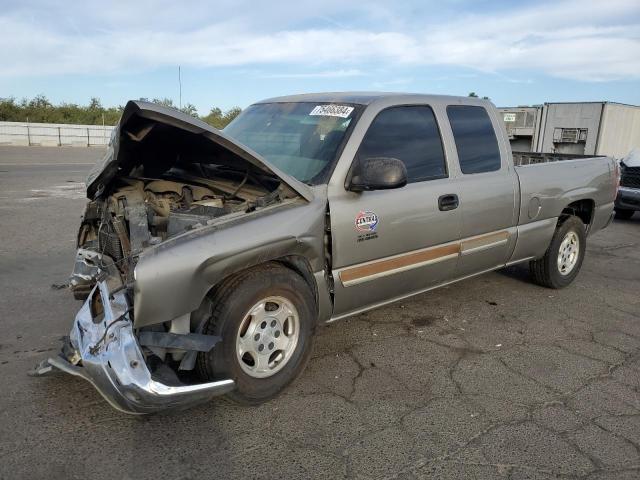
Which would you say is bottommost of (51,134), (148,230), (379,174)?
(51,134)

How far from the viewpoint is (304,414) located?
312 centimetres

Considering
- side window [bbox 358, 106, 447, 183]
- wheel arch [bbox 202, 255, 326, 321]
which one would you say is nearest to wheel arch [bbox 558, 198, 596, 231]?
side window [bbox 358, 106, 447, 183]

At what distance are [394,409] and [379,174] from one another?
4.65ft

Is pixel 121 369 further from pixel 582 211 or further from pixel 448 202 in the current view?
pixel 582 211

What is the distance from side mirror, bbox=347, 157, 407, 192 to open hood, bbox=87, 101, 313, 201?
342mm

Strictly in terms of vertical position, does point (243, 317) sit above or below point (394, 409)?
above

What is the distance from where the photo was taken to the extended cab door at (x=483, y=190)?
4.29 meters

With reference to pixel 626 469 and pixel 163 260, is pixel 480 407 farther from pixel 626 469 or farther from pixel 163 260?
pixel 163 260

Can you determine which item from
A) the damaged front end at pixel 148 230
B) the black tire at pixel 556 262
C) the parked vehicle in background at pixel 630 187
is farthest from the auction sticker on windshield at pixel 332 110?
the parked vehicle in background at pixel 630 187

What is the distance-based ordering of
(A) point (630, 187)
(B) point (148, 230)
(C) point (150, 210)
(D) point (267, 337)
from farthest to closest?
(A) point (630, 187)
(C) point (150, 210)
(B) point (148, 230)
(D) point (267, 337)

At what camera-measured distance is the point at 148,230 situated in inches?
136

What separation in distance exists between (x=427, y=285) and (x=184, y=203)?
1.96 meters

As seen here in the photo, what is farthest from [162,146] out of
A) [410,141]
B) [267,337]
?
[410,141]

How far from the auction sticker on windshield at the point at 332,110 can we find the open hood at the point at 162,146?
74cm
